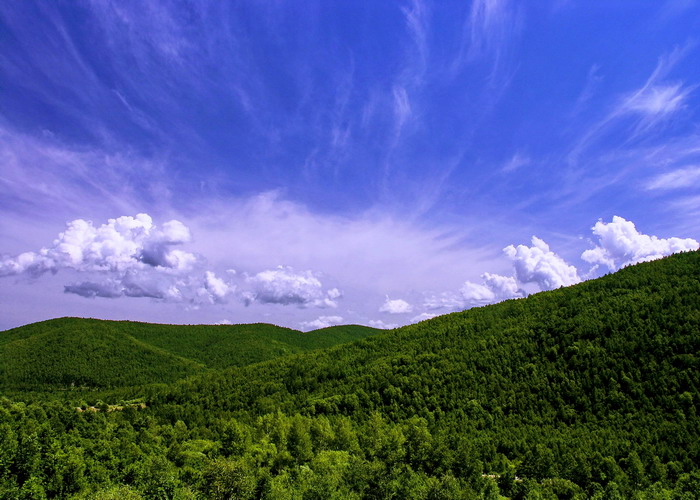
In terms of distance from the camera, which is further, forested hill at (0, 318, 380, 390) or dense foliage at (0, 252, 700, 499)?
forested hill at (0, 318, 380, 390)

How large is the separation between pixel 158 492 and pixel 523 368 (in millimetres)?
86583

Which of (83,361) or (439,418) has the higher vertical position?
(83,361)

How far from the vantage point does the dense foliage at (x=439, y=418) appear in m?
54.1

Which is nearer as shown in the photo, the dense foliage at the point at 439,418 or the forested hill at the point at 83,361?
the dense foliage at the point at 439,418

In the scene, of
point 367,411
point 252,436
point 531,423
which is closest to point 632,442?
point 531,423

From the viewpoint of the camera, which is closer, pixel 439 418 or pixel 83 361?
pixel 439 418

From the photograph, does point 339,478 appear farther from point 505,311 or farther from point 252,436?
point 505,311

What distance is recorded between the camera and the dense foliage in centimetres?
5406

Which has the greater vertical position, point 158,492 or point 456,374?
point 456,374

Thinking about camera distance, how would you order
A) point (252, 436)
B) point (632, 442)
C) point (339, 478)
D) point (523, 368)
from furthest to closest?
point (523, 368)
point (252, 436)
point (632, 442)
point (339, 478)

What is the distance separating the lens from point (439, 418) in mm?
93562

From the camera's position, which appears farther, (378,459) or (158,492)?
(378,459)

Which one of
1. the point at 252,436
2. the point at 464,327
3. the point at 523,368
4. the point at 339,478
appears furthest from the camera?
the point at 464,327

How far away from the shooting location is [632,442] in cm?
7312
